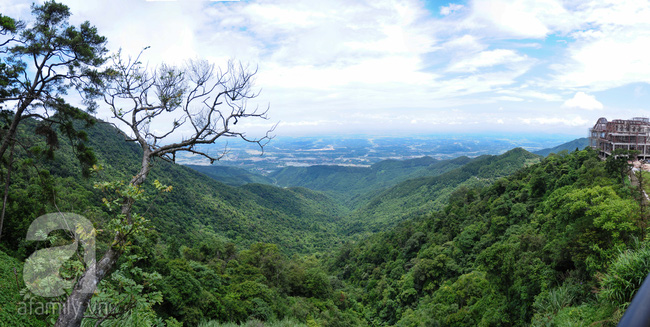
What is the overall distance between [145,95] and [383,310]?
28.1 m

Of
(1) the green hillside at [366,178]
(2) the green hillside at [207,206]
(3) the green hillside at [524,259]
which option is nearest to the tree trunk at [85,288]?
(3) the green hillside at [524,259]

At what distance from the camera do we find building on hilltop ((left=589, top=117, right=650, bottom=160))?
1043 inches

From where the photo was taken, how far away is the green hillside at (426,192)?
78.1m

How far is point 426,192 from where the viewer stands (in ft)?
306

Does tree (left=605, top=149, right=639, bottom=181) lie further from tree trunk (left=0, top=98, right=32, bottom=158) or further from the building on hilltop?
tree trunk (left=0, top=98, right=32, bottom=158)

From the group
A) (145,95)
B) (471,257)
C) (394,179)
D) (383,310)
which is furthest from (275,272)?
(394,179)

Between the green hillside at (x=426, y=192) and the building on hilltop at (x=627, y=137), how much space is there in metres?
45.5

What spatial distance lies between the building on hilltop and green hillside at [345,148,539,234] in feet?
149

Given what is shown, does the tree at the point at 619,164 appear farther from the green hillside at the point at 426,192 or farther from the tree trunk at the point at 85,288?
the green hillside at the point at 426,192

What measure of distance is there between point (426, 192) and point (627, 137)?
6771cm

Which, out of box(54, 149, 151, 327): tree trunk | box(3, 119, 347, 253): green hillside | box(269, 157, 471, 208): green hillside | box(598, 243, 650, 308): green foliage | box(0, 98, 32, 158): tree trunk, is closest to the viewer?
box(54, 149, 151, 327): tree trunk

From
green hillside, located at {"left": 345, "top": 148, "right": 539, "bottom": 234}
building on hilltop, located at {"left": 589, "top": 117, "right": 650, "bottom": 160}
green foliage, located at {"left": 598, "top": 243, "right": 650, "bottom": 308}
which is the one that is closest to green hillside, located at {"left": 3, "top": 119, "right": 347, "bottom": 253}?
green hillside, located at {"left": 345, "top": 148, "right": 539, "bottom": 234}

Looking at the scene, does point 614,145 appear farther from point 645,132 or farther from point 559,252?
point 559,252

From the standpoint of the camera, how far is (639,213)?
9414 mm
